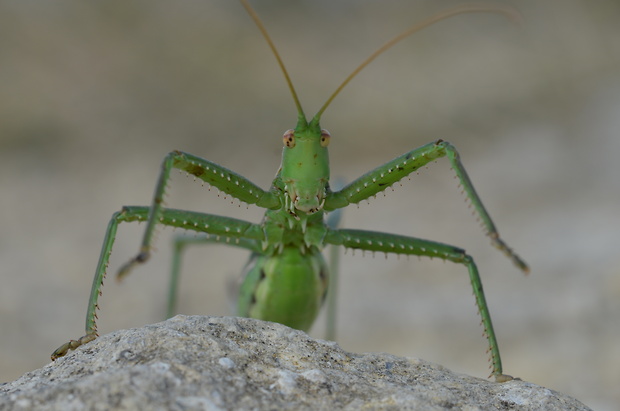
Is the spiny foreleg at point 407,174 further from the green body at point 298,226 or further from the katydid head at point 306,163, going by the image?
the katydid head at point 306,163

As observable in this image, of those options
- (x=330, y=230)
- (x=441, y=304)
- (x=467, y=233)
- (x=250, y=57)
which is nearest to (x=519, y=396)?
(x=330, y=230)

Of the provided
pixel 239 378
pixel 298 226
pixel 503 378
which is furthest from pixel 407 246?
pixel 239 378

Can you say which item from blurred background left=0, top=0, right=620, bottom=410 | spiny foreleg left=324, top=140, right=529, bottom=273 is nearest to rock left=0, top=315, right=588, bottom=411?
spiny foreleg left=324, top=140, right=529, bottom=273

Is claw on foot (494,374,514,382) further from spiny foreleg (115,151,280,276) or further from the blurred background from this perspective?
the blurred background

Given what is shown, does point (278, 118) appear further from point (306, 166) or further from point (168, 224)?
point (168, 224)

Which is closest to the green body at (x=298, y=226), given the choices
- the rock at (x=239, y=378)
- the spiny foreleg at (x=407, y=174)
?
the spiny foreleg at (x=407, y=174)

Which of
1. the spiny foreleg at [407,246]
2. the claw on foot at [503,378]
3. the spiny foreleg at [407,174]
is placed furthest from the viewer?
the spiny foreleg at [407,246]

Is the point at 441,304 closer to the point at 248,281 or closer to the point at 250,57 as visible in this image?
the point at 248,281
